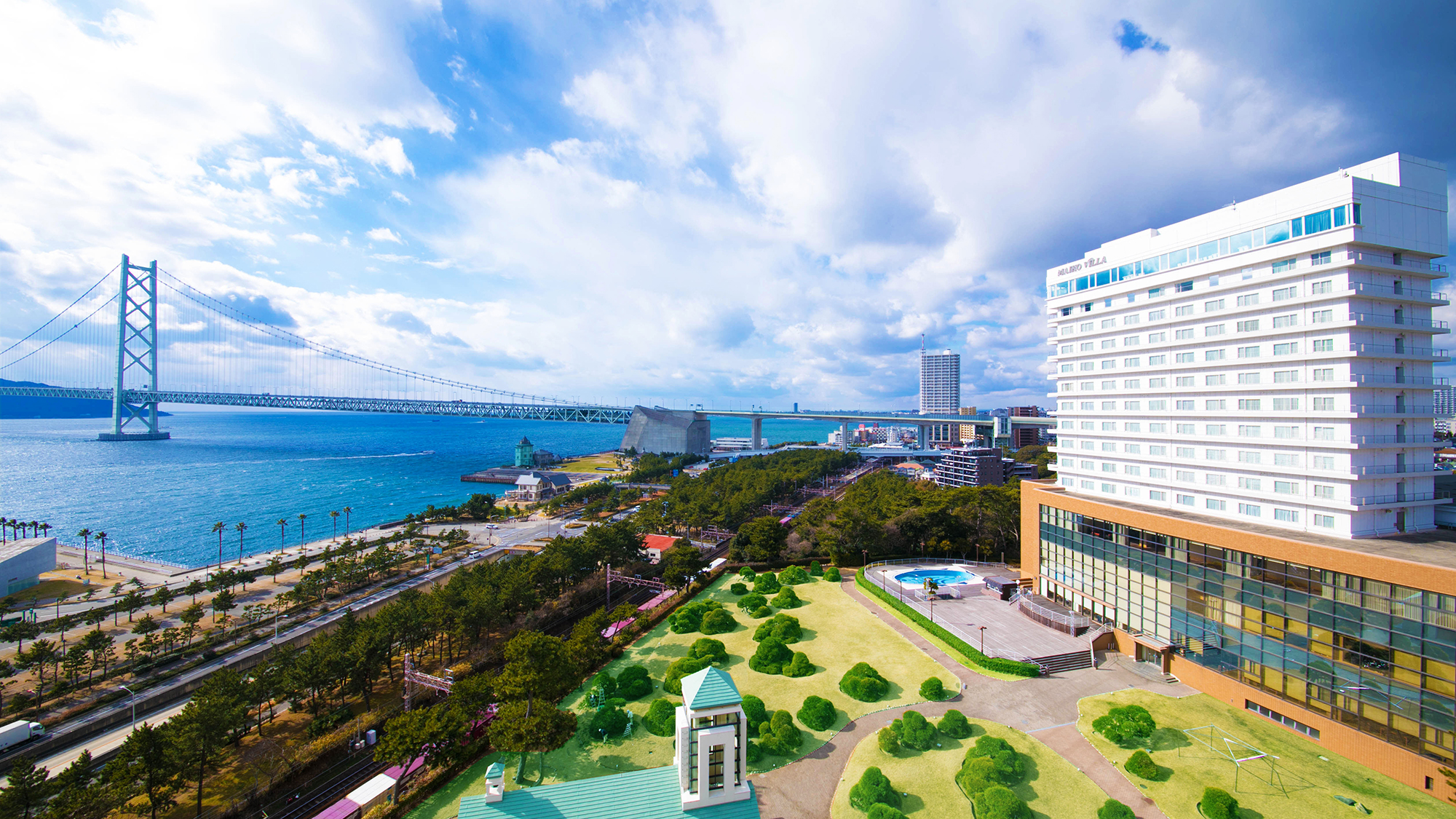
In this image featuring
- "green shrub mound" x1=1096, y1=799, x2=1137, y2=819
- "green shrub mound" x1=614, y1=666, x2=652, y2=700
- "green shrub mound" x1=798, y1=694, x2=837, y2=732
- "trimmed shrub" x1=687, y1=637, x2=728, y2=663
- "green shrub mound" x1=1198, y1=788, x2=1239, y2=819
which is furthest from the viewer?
"trimmed shrub" x1=687, y1=637, x2=728, y2=663

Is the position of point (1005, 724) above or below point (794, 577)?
below

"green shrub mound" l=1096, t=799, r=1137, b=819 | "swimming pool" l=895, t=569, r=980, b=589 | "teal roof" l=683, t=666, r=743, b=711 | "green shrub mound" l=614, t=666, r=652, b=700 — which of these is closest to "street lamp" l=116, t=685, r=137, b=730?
"green shrub mound" l=614, t=666, r=652, b=700

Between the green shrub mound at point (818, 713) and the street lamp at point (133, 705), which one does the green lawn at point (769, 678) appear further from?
the street lamp at point (133, 705)

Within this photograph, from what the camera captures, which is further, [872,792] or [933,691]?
[933,691]

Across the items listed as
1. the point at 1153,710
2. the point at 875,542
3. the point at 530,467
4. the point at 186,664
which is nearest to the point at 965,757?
the point at 1153,710

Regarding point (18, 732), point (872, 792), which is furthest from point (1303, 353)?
point (18, 732)

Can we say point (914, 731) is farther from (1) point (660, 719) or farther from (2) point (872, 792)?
(1) point (660, 719)

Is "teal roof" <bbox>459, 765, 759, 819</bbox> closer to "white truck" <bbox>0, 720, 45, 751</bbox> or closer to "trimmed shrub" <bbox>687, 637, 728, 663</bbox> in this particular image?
"trimmed shrub" <bbox>687, 637, 728, 663</bbox>
